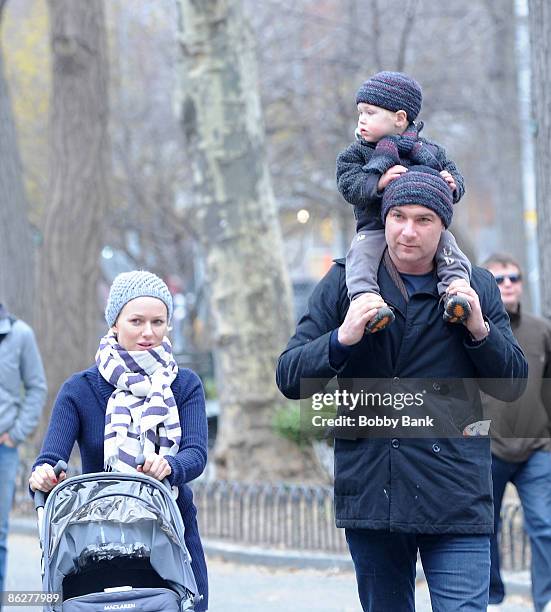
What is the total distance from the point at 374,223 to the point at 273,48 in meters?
19.3

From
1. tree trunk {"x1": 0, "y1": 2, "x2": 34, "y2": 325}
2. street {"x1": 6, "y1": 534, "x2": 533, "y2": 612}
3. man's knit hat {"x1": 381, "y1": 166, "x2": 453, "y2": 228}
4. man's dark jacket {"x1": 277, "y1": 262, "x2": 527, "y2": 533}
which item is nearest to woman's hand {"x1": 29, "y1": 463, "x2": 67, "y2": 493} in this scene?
man's dark jacket {"x1": 277, "y1": 262, "x2": 527, "y2": 533}

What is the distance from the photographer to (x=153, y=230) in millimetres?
23672

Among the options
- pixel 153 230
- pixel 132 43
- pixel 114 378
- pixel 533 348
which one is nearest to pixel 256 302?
pixel 533 348

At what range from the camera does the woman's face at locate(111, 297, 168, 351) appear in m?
4.62

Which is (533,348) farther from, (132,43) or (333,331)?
(132,43)

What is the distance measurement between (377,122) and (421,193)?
1.43ft

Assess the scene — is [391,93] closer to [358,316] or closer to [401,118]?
[401,118]

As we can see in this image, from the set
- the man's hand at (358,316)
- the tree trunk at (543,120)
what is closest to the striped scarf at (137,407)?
the man's hand at (358,316)

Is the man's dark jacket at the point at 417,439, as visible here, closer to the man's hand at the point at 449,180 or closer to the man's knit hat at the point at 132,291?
the man's hand at the point at 449,180

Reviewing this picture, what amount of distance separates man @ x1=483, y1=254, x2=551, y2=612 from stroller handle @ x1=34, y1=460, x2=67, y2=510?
3.07 metres

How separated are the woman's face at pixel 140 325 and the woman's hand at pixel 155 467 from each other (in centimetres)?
48

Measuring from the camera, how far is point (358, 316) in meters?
3.95

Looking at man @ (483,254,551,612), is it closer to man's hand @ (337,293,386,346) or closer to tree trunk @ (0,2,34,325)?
man's hand @ (337,293,386,346)

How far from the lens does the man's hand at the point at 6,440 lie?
293 inches
